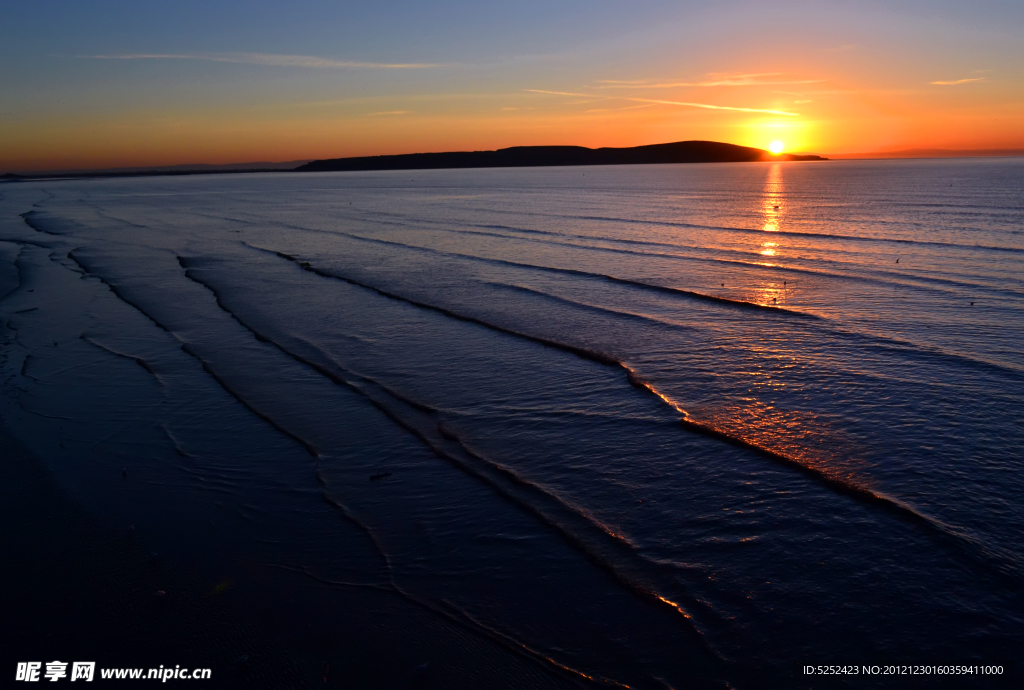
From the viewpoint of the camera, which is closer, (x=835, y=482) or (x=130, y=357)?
(x=835, y=482)

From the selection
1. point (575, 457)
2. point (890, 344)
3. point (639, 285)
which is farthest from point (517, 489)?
point (639, 285)

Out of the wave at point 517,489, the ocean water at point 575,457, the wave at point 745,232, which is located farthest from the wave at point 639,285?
the wave at point 745,232

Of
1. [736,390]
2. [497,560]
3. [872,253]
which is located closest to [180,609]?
[497,560]

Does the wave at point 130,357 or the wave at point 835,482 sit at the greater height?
the wave at point 130,357

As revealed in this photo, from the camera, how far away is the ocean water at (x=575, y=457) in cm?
597

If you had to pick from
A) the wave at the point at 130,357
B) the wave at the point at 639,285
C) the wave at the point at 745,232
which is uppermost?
the wave at the point at 745,232

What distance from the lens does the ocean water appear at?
5.97m

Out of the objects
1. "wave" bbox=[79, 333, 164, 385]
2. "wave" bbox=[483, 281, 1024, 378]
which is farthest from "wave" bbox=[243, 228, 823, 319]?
"wave" bbox=[79, 333, 164, 385]

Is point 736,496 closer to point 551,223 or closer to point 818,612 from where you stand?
point 818,612

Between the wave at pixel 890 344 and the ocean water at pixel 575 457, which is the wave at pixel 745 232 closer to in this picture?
the ocean water at pixel 575 457

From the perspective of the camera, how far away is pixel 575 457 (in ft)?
30.8

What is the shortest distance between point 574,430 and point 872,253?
23.6m

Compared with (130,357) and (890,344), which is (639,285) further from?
(130,357)

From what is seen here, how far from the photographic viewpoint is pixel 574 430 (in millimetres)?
10367
